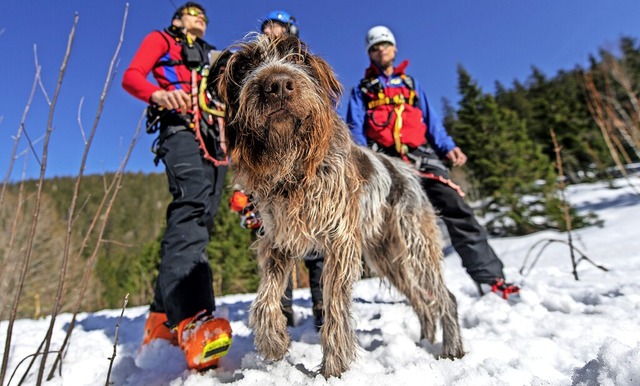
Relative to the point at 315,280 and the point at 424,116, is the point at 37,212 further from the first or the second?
the point at 424,116

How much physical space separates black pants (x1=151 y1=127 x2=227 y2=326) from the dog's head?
24.5 inches

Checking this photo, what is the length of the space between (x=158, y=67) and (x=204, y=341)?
85.2 inches

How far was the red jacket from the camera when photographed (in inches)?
109

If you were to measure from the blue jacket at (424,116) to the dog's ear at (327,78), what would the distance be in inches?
54.5

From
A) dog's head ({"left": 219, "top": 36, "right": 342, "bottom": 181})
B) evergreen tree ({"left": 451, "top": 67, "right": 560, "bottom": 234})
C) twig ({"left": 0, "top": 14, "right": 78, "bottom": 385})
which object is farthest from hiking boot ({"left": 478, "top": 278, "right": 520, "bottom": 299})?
evergreen tree ({"left": 451, "top": 67, "right": 560, "bottom": 234})

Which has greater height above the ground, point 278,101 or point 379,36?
point 379,36

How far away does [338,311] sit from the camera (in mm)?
2246

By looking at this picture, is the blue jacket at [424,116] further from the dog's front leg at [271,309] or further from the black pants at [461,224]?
the dog's front leg at [271,309]

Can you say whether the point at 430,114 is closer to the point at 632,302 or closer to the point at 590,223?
the point at 632,302

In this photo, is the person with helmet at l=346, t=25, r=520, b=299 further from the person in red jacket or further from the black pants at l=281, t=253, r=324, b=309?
the person in red jacket

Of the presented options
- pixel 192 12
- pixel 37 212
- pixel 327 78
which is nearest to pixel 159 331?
pixel 37 212

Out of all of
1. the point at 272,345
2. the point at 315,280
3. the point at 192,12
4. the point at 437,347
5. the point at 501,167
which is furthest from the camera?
the point at 501,167

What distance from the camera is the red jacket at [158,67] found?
2.76m

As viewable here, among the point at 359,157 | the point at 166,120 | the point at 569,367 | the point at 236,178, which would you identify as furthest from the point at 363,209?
the point at 166,120
